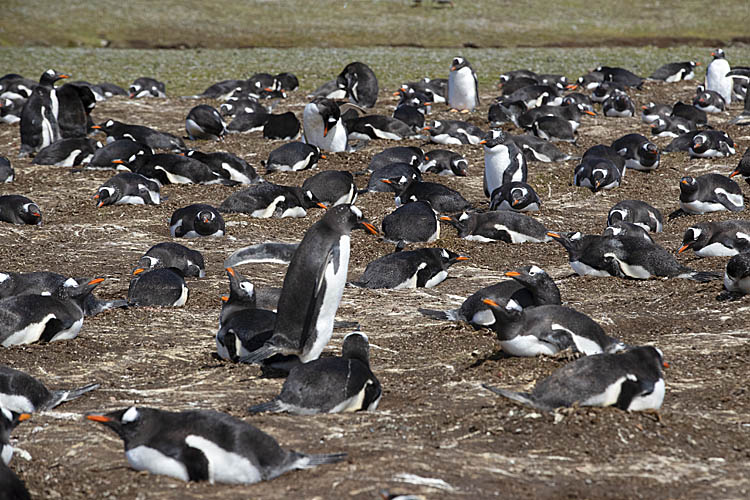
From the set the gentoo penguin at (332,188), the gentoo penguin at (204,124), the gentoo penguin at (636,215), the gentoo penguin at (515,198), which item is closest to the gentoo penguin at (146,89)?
the gentoo penguin at (204,124)

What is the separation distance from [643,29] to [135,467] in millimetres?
46274

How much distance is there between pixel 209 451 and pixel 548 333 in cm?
263

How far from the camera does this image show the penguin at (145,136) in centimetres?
1495

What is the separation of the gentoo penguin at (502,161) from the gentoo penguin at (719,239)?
3.46m

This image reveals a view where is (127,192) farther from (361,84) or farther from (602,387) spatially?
(361,84)

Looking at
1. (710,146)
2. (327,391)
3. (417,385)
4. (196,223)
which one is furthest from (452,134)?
(327,391)

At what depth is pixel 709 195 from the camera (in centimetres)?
1084

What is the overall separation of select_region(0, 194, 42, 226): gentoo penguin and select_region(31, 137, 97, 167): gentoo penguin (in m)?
3.40

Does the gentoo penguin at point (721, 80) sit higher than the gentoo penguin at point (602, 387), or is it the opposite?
the gentoo penguin at point (721, 80)

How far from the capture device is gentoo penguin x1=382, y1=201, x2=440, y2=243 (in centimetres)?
992

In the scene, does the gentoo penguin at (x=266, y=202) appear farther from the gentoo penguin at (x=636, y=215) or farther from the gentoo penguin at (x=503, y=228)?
the gentoo penguin at (x=636, y=215)

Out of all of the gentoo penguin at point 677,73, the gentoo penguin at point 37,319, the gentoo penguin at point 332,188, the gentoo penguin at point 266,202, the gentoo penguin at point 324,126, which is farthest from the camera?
the gentoo penguin at point 677,73

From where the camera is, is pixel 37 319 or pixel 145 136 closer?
pixel 37 319

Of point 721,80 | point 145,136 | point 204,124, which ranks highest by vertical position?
point 721,80
